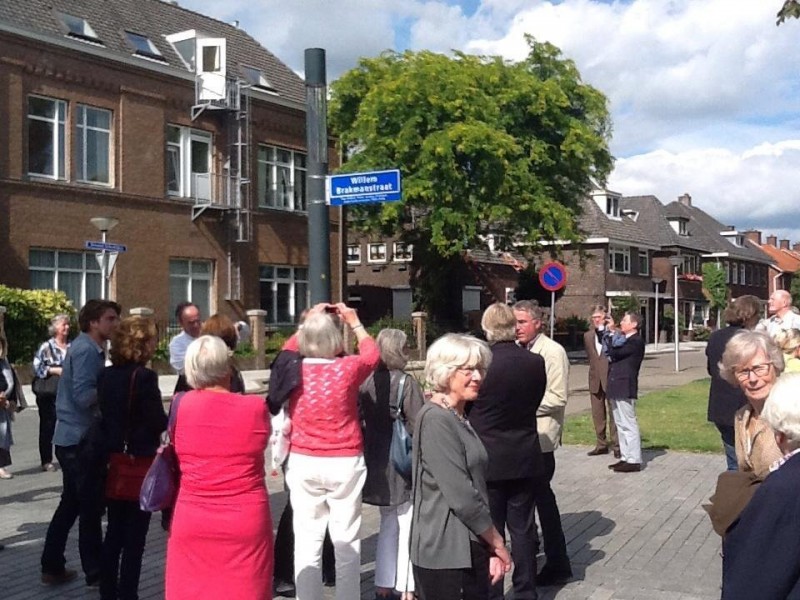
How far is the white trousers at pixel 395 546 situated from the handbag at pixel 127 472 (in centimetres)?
143

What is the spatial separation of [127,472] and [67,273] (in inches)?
858

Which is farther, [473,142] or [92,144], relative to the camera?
[473,142]

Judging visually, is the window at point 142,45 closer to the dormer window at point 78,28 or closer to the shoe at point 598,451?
the dormer window at point 78,28

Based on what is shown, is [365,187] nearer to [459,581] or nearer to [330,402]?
[330,402]

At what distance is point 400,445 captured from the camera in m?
5.45

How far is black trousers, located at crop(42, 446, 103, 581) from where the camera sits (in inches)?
233

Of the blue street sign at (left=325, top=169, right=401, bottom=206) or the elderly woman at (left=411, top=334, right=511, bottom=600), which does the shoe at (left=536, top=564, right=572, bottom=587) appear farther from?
the blue street sign at (left=325, top=169, right=401, bottom=206)

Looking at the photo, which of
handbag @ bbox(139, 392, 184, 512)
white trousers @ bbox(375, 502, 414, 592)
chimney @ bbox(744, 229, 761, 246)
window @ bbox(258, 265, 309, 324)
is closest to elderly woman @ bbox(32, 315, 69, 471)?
white trousers @ bbox(375, 502, 414, 592)

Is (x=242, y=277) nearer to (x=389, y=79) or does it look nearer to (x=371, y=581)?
(x=389, y=79)

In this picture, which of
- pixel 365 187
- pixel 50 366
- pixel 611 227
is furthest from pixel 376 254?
pixel 365 187

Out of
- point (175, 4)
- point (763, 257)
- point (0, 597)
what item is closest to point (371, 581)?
point (0, 597)

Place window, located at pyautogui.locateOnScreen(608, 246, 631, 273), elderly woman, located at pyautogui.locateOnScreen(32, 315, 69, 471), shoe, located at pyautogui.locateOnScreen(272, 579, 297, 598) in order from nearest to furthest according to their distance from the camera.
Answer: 1. shoe, located at pyautogui.locateOnScreen(272, 579, 297, 598)
2. elderly woman, located at pyautogui.locateOnScreen(32, 315, 69, 471)
3. window, located at pyautogui.locateOnScreen(608, 246, 631, 273)

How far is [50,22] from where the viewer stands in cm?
2588

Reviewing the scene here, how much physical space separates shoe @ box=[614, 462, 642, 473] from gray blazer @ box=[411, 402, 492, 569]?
23.1 feet
